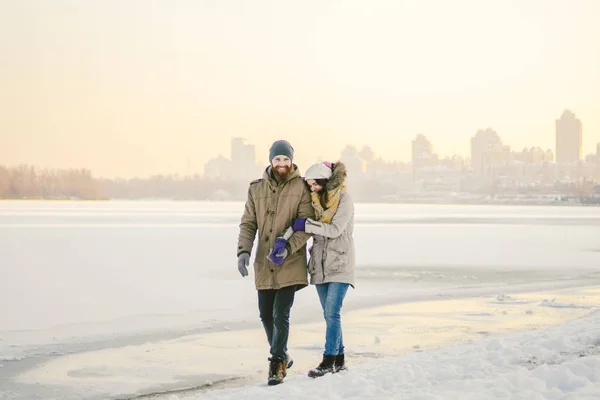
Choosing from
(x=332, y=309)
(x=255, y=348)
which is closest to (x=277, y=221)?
(x=332, y=309)

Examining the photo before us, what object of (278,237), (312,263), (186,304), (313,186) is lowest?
(186,304)

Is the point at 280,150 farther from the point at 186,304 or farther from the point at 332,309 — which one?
the point at 186,304

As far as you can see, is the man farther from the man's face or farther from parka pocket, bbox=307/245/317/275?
parka pocket, bbox=307/245/317/275

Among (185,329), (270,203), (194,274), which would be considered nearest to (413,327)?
(185,329)

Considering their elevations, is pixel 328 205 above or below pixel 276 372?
above

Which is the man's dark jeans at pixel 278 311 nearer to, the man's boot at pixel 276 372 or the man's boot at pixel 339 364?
the man's boot at pixel 276 372

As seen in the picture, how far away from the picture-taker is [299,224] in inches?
231

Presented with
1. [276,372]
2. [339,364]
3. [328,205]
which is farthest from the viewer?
[339,364]

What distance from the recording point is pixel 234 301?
11.7 metres

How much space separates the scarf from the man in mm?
52

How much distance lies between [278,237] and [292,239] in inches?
4.6

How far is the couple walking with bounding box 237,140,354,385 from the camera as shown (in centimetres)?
589

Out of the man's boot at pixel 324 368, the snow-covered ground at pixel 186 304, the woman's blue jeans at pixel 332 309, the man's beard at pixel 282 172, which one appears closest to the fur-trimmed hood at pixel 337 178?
the man's beard at pixel 282 172

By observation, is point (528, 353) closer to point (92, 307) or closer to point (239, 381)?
point (239, 381)
